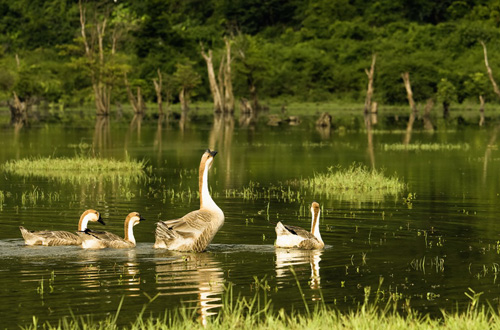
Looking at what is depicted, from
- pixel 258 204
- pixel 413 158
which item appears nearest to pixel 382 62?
pixel 413 158

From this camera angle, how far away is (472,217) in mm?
21734

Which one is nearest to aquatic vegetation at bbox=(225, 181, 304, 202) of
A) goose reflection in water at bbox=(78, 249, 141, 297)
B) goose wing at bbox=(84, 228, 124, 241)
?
goose wing at bbox=(84, 228, 124, 241)

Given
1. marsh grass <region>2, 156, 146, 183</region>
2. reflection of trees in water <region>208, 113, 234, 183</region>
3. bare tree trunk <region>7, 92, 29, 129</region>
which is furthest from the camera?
bare tree trunk <region>7, 92, 29, 129</region>

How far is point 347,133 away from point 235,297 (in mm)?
50621

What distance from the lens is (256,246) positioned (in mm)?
17156

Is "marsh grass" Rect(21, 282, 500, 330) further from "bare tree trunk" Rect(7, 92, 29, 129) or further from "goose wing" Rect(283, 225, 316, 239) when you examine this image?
"bare tree trunk" Rect(7, 92, 29, 129)

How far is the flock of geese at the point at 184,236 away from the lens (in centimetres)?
1634

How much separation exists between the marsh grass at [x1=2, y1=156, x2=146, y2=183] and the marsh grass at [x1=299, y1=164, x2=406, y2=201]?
5914 millimetres

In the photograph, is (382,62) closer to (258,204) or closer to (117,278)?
(258,204)

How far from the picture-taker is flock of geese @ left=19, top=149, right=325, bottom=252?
16344 mm

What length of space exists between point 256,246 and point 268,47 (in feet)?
409

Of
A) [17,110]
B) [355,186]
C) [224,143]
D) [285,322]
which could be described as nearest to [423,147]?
[224,143]

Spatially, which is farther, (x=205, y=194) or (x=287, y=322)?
(x=205, y=194)

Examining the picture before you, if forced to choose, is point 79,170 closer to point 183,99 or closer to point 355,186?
point 355,186
